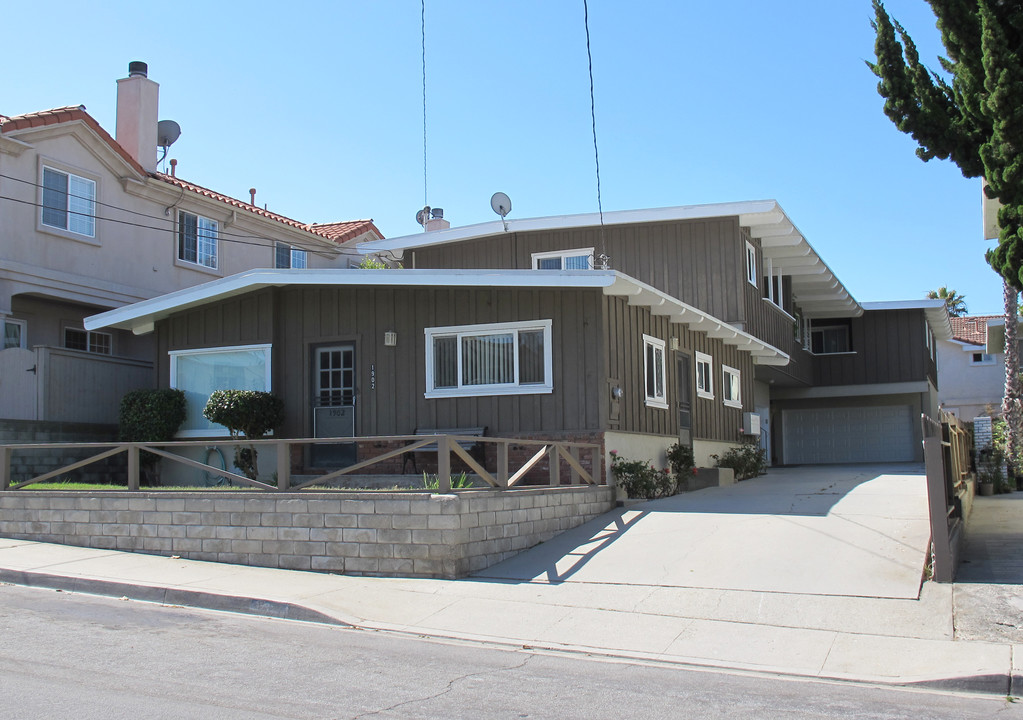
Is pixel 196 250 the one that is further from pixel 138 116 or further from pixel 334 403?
pixel 334 403

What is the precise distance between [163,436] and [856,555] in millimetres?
11429

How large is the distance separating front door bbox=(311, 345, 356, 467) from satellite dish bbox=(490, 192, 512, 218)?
20.7 feet

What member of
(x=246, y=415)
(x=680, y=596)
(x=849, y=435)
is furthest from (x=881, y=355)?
(x=680, y=596)

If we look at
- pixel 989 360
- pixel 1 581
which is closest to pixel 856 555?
pixel 1 581

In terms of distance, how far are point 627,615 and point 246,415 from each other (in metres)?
8.57

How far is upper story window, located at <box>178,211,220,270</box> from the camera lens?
75.0ft

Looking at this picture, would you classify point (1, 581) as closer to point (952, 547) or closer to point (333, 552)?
point (333, 552)

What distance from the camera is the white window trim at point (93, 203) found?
19141 mm

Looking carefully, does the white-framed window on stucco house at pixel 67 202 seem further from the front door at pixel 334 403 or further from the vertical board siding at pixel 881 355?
the vertical board siding at pixel 881 355

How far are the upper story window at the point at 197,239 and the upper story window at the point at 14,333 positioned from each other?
4.14 m

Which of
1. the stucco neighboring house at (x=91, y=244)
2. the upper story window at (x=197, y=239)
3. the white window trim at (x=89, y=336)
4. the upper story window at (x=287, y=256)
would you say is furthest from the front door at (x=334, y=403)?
the upper story window at (x=287, y=256)

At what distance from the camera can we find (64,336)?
67.2 ft

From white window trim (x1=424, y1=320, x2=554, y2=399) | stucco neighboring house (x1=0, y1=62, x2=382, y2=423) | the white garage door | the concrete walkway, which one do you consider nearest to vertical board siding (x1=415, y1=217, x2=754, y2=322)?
stucco neighboring house (x1=0, y1=62, x2=382, y2=423)

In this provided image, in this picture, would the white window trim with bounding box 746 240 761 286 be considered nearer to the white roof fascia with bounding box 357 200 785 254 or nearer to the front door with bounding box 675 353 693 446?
the white roof fascia with bounding box 357 200 785 254
